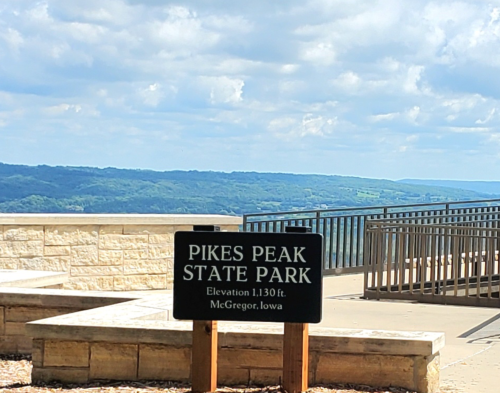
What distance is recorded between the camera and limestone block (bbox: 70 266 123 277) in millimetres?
12172

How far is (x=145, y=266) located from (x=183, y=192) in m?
66.2

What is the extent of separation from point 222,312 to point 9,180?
231 ft

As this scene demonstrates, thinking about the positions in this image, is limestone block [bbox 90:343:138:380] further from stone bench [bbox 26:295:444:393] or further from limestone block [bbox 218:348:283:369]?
limestone block [bbox 218:348:283:369]

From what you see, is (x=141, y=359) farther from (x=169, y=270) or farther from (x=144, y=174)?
(x=144, y=174)

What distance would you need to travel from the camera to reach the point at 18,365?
25.0 feet

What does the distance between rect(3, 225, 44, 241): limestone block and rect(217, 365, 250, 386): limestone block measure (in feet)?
20.7

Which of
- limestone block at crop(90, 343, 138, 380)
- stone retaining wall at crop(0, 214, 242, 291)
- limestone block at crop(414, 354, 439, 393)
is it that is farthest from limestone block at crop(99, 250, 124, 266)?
limestone block at crop(414, 354, 439, 393)

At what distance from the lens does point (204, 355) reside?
19.1 feet

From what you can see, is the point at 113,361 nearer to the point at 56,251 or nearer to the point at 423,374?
the point at 423,374

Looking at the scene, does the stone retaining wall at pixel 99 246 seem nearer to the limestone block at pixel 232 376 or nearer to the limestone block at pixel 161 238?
the limestone block at pixel 161 238

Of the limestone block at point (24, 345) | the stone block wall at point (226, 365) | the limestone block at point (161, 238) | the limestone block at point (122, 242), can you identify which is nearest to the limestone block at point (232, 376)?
the stone block wall at point (226, 365)

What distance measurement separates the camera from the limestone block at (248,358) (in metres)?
6.10

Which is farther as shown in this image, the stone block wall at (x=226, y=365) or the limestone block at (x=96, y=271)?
the limestone block at (x=96, y=271)

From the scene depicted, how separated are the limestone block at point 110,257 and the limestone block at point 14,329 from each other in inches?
172
